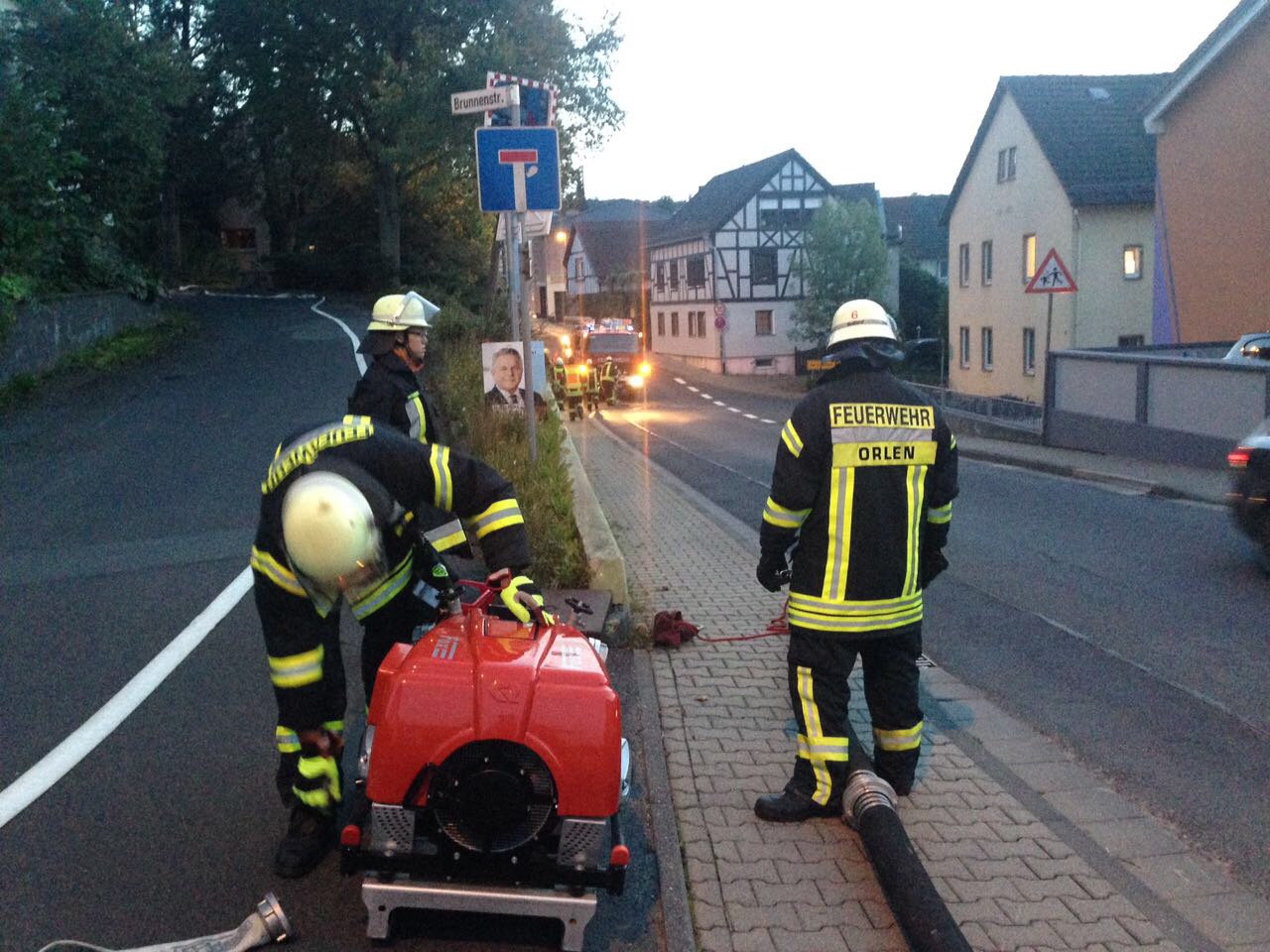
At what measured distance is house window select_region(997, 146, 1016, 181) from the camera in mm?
41281

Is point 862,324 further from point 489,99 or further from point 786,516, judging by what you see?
point 489,99

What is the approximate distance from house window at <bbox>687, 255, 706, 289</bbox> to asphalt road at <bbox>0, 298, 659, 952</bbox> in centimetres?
4751

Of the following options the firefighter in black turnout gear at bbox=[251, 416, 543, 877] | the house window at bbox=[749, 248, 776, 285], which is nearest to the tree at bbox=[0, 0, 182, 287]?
the firefighter in black turnout gear at bbox=[251, 416, 543, 877]

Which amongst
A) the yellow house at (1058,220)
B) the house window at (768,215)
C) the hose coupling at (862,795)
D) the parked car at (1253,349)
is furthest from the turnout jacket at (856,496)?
the house window at (768,215)

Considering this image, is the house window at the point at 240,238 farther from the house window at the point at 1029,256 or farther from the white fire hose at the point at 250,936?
the white fire hose at the point at 250,936

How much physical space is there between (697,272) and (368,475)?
193 feet

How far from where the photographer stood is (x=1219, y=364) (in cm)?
1753

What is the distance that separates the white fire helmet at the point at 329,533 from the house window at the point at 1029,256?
39249 millimetres

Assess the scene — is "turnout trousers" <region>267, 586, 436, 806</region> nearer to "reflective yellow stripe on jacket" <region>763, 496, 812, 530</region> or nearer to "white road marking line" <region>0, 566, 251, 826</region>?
"white road marking line" <region>0, 566, 251, 826</region>

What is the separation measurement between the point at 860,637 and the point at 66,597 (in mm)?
5842

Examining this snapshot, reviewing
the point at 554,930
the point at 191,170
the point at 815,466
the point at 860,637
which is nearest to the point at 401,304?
the point at 815,466

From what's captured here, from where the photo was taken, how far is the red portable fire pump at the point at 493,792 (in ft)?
11.8

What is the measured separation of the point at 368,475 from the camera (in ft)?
13.1

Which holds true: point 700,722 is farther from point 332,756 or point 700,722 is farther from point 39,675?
point 39,675
